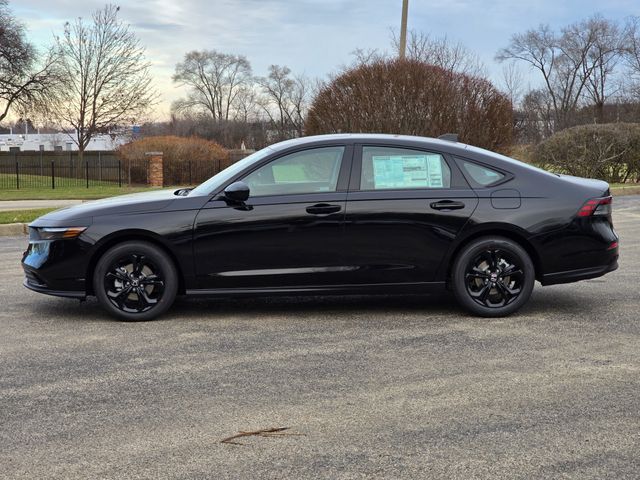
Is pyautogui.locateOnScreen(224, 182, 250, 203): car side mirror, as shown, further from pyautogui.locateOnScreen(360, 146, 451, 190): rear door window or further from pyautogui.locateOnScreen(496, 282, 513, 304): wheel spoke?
pyautogui.locateOnScreen(496, 282, 513, 304): wheel spoke

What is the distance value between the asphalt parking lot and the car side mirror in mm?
1015

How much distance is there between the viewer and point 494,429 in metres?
3.80

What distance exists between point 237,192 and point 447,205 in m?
1.71

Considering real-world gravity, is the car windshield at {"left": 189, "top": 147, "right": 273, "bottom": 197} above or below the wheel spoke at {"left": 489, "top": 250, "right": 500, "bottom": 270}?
above

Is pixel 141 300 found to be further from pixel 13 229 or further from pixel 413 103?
pixel 413 103

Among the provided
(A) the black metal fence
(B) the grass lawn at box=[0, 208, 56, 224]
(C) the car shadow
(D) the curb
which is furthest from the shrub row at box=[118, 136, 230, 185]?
(C) the car shadow

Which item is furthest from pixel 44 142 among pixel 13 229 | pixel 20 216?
pixel 13 229

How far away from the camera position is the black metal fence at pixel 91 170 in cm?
3450

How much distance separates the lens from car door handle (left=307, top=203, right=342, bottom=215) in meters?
6.17

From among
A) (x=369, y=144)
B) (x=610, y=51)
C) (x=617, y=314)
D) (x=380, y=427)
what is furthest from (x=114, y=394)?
(x=610, y=51)

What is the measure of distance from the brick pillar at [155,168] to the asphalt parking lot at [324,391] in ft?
89.8

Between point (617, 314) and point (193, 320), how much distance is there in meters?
3.57

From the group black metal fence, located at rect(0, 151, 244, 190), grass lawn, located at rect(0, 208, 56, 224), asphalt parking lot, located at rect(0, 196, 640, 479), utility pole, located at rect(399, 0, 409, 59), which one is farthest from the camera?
black metal fence, located at rect(0, 151, 244, 190)

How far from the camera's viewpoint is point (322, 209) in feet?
20.2
